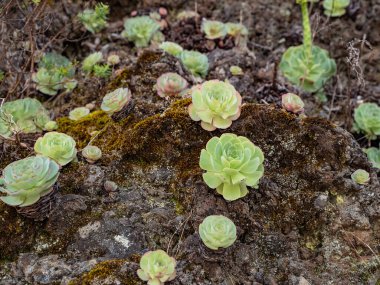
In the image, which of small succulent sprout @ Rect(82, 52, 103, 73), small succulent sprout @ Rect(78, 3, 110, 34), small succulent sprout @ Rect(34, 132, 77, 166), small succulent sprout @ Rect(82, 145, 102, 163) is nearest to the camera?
small succulent sprout @ Rect(34, 132, 77, 166)

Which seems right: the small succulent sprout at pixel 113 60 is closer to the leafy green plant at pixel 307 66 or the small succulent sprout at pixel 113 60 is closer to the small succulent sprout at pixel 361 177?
the leafy green plant at pixel 307 66

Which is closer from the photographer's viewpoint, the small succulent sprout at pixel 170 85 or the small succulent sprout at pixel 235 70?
the small succulent sprout at pixel 170 85

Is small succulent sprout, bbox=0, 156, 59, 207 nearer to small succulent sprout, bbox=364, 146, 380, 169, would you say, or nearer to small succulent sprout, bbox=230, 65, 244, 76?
small succulent sprout, bbox=230, 65, 244, 76

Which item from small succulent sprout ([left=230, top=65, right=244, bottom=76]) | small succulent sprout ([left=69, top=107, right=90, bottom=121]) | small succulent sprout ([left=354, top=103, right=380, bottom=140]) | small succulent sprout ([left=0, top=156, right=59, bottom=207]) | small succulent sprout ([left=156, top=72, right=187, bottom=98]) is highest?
small succulent sprout ([left=0, top=156, right=59, bottom=207])

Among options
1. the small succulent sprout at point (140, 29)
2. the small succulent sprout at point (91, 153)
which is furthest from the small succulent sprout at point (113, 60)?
the small succulent sprout at point (91, 153)

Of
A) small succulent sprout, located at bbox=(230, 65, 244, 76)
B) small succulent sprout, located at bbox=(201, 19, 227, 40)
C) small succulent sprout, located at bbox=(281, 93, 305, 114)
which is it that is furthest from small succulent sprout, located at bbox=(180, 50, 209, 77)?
small succulent sprout, located at bbox=(281, 93, 305, 114)

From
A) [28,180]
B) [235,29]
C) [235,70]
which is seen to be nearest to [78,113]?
[28,180]
